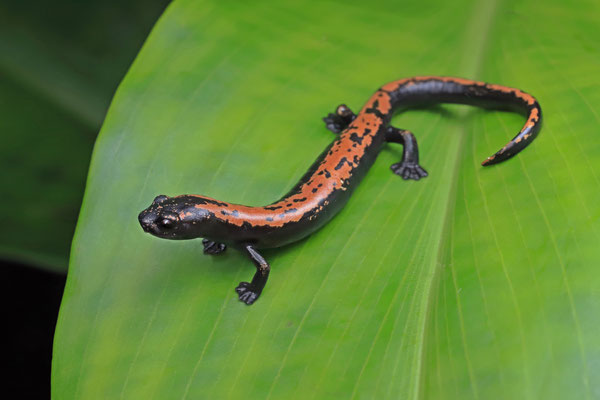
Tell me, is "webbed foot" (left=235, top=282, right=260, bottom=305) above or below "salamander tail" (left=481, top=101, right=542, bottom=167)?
below

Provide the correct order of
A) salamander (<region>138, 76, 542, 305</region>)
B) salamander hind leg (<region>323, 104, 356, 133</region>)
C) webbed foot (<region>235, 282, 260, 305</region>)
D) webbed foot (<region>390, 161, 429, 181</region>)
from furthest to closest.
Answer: salamander hind leg (<region>323, 104, 356, 133</region>) < webbed foot (<region>390, 161, 429, 181</region>) < salamander (<region>138, 76, 542, 305</region>) < webbed foot (<region>235, 282, 260, 305</region>)

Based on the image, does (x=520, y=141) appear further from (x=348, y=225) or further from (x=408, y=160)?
(x=348, y=225)

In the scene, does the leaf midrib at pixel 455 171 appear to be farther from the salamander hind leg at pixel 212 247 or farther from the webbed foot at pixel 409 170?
the salamander hind leg at pixel 212 247

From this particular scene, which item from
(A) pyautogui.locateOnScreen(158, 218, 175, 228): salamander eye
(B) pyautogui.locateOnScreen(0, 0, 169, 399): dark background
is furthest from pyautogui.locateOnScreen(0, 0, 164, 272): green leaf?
(A) pyautogui.locateOnScreen(158, 218, 175, 228): salamander eye

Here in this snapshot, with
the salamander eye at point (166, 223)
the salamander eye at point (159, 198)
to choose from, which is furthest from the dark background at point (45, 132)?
the salamander eye at point (166, 223)

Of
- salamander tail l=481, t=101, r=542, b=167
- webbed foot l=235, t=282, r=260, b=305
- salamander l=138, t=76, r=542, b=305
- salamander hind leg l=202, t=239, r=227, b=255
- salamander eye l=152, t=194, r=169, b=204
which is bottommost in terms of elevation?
salamander hind leg l=202, t=239, r=227, b=255

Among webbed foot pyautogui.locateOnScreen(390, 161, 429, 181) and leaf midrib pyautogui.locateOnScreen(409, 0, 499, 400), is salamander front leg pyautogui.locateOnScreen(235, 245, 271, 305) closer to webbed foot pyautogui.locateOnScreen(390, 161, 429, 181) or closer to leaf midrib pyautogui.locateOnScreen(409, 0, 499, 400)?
leaf midrib pyautogui.locateOnScreen(409, 0, 499, 400)
